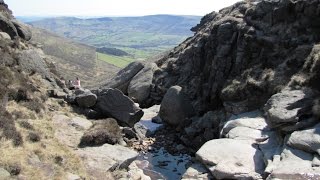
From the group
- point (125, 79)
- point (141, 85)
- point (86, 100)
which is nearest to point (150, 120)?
point (141, 85)

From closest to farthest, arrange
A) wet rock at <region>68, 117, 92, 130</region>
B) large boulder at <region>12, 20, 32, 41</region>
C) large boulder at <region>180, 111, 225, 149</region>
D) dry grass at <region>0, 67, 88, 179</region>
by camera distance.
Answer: dry grass at <region>0, 67, 88, 179</region>
wet rock at <region>68, 117, 92, 130</region>
large boulder at <region>180, 111, 225, 149</region>
large boulder at <region>12, 20, 32, 41</region>

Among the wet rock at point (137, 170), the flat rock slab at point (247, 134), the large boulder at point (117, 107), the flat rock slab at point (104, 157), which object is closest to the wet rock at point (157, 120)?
the large boulder at point (117, 107)

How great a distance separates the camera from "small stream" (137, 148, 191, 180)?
39.5 m

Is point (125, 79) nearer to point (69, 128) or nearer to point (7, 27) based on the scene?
point (7, 27)

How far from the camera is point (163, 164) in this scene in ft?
138

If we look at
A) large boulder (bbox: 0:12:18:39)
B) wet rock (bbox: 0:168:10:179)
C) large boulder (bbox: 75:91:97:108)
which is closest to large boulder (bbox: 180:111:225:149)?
large boulder (bbox: 75:91:97:108)

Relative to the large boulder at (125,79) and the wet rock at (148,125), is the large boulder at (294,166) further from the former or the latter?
the large boulder at (125,79)

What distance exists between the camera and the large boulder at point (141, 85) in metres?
67.8

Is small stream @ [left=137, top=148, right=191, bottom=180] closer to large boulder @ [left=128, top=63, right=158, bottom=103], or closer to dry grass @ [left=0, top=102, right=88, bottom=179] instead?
dry grass @ [left=0, top=102, right=88, bottom=179]

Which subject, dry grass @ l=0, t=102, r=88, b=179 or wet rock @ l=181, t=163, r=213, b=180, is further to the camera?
wet rock @ l=181, t=163, r=213, b=180

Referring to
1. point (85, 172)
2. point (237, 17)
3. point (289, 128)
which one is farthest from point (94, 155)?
point (237, 17)

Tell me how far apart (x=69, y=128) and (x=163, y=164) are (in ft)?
33.4

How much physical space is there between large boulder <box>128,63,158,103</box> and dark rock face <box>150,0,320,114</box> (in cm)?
981

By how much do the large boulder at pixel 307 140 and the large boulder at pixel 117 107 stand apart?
2110 centimetres
